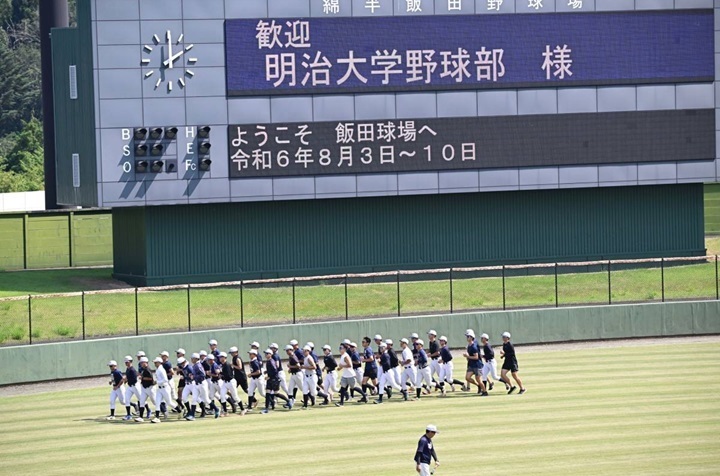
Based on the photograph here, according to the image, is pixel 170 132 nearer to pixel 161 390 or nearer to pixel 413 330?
pixel 413 330

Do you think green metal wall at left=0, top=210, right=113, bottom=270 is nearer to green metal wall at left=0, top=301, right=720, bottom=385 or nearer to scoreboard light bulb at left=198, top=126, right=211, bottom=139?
scoreboard light bulb at left=198, top=126, right=211, bottom=139

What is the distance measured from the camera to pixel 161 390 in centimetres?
2967

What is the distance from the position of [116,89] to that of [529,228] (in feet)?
48.4

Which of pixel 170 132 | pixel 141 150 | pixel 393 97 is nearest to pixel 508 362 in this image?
pixel 393 97

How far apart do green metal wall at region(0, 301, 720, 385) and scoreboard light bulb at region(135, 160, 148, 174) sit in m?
7.34

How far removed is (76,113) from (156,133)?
4.20 meters

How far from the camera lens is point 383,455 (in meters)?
25.7

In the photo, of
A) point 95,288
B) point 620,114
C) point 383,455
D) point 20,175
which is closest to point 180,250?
point 95,288

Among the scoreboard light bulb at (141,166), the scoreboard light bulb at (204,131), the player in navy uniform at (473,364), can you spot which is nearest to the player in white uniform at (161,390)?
the player in navy uniform at (473,364)

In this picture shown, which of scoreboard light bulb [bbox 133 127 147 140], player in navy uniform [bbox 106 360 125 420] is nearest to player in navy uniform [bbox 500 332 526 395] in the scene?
player in navy uniform [bbox 106 360 125 420]

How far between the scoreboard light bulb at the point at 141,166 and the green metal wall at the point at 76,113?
130 centimetres

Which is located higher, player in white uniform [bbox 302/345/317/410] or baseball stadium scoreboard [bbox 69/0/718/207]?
baseball stadium scoreboard [bbox 69/0/718/207]

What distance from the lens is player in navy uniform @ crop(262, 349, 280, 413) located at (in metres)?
30.2

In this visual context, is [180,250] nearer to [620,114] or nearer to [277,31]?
[277,31]
